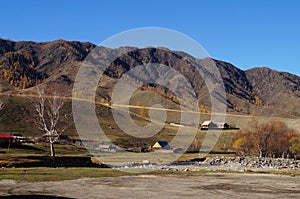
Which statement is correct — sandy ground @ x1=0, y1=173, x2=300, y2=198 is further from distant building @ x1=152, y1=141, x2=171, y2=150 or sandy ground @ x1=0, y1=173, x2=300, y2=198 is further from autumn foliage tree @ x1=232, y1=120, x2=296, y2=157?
distant building @ x1=152, y1=141, x2=171, y2=150

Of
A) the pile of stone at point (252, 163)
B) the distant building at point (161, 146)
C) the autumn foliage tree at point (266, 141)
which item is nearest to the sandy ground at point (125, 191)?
the pile of stone at point (252, 163)

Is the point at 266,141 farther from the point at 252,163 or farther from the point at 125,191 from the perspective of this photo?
the point at 125,191

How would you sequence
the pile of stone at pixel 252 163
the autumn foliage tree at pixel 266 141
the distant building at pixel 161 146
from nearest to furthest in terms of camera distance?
the pile of stone at pixel 252 163, the autumn foliage tree at pixel 266 141, the distant building at pixel 161 146

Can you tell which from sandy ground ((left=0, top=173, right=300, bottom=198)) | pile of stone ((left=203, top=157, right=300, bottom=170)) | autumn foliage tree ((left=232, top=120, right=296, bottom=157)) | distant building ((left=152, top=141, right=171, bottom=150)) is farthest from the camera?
distant building ((left=152, top=141, right=171, bottom=150))

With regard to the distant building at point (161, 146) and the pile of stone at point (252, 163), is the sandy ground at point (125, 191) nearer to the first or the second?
the pile of stone at point (252, 163)

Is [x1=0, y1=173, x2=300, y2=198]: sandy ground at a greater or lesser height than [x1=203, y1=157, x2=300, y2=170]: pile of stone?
greater

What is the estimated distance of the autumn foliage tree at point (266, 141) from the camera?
100688 mm

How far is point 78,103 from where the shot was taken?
18300 centimetres

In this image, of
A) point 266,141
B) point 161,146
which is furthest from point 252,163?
point 161,146

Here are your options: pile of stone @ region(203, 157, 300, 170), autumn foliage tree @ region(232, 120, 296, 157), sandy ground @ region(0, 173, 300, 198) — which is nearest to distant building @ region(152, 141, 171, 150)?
autumn foliage tree @ region(232, 120, 296, 157)

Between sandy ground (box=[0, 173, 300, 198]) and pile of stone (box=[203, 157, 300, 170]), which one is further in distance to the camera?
pile of stone (box=[203, 157, 300, 170])

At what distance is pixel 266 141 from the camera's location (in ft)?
332

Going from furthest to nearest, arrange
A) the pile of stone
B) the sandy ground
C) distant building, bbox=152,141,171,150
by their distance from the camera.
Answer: distant building, bbox=152,141,171,150 → the pile of stone → the sandy ground

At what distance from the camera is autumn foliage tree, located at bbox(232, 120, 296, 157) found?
330 ft
